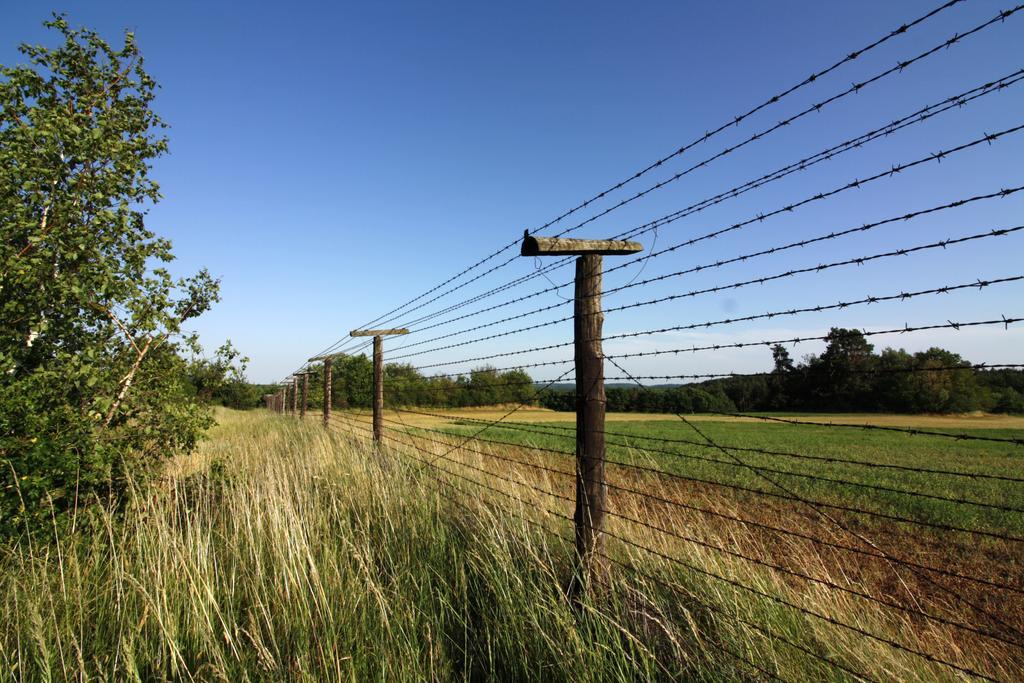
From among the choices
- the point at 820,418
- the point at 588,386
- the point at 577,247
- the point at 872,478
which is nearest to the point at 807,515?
the point at 872,478

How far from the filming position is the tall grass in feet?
8.00

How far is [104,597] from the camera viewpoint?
3.01 meters

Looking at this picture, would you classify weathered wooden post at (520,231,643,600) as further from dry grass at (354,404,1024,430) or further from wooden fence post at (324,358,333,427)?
dry grass at (354,404,1024,430)

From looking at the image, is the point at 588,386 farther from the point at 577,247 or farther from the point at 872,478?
the point at 872,478

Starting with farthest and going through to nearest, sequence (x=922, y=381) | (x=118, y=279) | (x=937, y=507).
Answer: (x=922, y=381)
(x=937, y=507)
(x=118, y=279)

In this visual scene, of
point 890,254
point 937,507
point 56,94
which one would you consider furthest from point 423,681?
point 937,507

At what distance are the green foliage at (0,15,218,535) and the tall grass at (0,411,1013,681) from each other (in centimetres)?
58

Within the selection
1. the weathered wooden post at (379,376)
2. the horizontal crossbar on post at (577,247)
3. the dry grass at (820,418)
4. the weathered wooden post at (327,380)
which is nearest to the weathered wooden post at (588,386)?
the horizontal crossbar on post at (577,247)

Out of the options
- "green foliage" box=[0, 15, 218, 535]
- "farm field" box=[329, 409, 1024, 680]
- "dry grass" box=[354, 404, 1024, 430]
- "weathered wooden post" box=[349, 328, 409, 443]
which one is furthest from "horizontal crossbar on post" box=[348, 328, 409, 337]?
"dry grass" box=[354, 404, 1024, 430]

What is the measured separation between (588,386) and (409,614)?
157cm

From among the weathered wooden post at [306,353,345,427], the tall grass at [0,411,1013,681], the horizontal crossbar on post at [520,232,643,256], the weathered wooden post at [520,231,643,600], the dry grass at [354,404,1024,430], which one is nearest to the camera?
the tall grass at [0,411,1013,681]

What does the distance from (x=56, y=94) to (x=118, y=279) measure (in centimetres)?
190

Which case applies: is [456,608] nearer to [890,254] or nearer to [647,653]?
[647,653]

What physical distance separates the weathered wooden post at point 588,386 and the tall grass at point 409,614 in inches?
8.1
